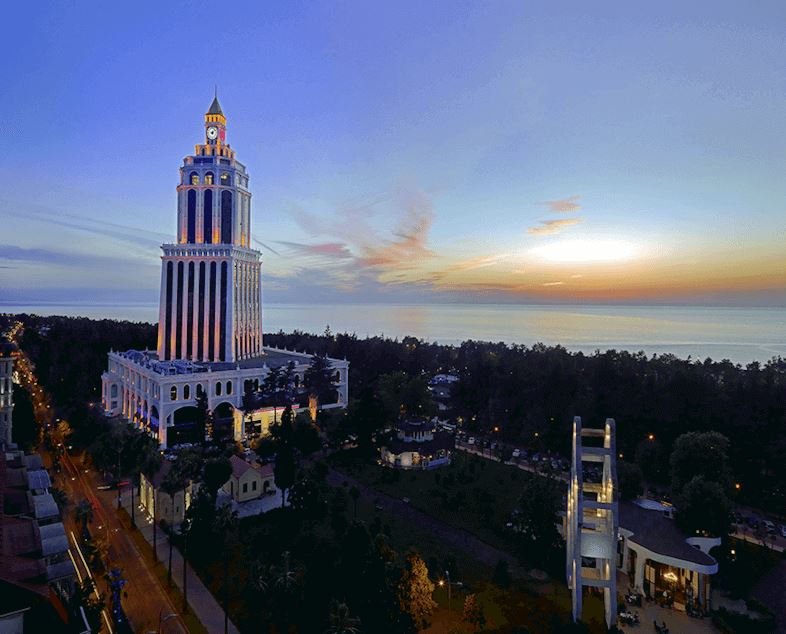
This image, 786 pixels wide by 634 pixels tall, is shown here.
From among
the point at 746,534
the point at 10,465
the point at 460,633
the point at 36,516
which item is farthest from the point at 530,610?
the point at 10,465

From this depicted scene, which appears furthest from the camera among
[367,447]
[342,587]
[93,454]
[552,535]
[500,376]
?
[500,376]

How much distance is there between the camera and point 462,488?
40.2m

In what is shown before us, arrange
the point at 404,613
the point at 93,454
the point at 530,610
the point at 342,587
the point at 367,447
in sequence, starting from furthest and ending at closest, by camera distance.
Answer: the point at 367,447
the point at 93,454
the point at 530,610
the point at 342,587
the point at 404,613

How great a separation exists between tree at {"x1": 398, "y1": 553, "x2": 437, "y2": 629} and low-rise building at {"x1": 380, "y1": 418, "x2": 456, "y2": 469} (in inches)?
886

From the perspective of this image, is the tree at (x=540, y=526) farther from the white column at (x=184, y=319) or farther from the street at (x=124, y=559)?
the white column at (x=184, y=319)

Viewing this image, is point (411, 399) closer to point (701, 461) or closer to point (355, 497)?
point (355, 497)

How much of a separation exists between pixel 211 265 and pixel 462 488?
43.4m

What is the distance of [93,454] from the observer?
39875 millimetres

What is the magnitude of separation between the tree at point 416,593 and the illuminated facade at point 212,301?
36.3 m

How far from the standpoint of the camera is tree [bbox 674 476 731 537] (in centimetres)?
2892

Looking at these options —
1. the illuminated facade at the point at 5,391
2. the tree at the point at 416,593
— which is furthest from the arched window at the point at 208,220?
the tree at the point at 416,593

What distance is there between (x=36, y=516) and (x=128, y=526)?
10.1 metres

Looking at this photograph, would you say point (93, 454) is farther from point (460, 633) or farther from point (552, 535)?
point (552, 535)

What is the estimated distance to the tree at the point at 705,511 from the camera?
94.9 feet
